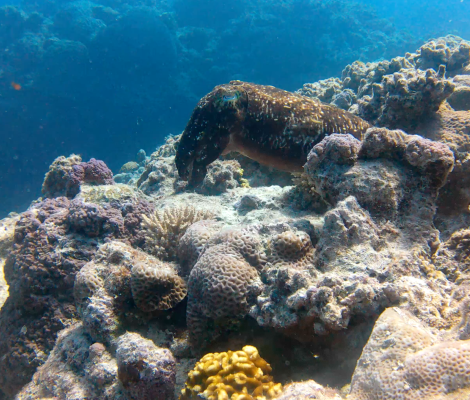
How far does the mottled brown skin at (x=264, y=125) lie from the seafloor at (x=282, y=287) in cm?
78

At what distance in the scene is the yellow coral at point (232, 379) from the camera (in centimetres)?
188

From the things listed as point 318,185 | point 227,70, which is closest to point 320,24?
point 227,70

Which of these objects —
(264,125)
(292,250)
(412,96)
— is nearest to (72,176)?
(264,125)

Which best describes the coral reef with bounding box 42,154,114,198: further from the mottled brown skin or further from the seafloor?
the mottled brown skin

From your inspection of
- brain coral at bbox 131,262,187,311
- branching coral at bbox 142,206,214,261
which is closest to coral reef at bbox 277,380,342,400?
brain coral at bbox 131,262,187,311

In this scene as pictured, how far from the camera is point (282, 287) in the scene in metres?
2.31

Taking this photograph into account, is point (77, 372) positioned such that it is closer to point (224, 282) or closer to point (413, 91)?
point (224, 282)

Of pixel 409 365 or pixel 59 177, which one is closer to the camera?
pixel 409 365

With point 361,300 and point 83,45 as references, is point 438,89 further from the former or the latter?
point 83,45

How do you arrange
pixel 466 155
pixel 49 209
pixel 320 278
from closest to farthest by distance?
pixel 320 278, pixel 466 155, pixel 49 209

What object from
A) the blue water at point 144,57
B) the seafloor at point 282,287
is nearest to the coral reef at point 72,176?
the seafloor at point 282,287

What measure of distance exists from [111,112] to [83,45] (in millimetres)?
8251

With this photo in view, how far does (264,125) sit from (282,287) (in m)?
2.83

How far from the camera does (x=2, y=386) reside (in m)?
3.80
